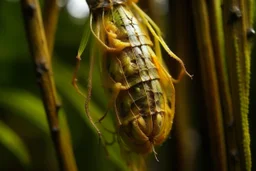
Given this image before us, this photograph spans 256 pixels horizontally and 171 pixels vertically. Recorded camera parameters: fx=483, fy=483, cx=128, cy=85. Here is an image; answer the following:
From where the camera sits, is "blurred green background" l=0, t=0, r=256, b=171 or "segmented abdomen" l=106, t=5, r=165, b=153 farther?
"blurred green background" l=0, t=0, r=256, b=171

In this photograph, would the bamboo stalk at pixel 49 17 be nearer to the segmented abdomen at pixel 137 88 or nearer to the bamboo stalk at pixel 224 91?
the segmented abdomen at pixel 137 88

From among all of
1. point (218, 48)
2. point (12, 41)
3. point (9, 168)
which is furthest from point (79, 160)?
point (218, 48)

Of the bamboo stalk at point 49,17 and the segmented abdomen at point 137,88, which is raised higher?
the bamboo stalk at point 49,17

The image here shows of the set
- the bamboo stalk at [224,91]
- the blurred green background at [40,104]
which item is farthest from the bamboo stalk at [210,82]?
the blurred green background at [40,104]

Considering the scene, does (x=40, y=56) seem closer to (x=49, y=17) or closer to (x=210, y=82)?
(x=49, y=17)

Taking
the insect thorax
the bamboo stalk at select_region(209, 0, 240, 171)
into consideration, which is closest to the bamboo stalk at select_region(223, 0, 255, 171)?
the bamboo stalk at select_region(209, 0, 240, 171)

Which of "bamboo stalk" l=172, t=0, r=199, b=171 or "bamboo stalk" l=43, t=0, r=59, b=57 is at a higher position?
"bamboo stalk" l=43, t=0, r=59, b=57

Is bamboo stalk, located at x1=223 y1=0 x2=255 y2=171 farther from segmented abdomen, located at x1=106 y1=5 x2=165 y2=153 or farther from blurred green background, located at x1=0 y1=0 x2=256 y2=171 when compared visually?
blurred green background, located at x1=0 y1=0 x2=256 y2=171
